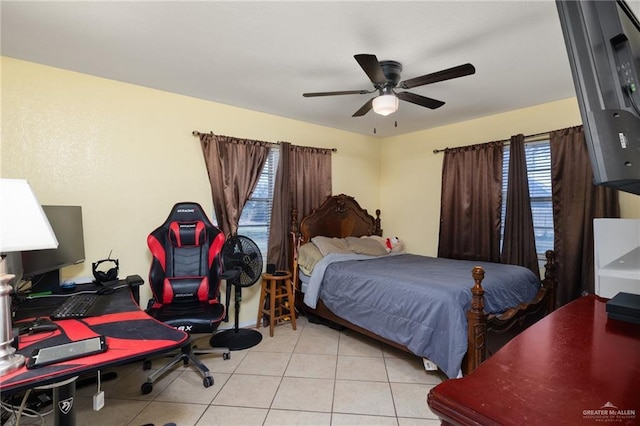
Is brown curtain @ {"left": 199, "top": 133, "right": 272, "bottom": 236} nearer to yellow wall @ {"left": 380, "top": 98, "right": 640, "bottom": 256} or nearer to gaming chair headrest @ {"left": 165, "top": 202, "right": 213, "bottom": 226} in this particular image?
gaming chair headrest @ {"left": 165, "top": 202, "right": 213, "bottom": 226}

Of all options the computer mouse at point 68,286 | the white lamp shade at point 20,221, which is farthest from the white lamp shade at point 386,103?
the computer mouse at point 68,286

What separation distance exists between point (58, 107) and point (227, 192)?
1.52 metres

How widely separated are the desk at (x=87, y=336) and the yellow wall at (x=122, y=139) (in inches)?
43.1

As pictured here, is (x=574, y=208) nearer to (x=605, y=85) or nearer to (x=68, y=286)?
(x=605, y=85)

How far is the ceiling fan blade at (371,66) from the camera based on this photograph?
1.79 meters

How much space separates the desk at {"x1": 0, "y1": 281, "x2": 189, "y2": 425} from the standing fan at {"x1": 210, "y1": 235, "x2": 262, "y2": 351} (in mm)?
1208

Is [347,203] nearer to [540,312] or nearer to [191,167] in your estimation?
[191,167]

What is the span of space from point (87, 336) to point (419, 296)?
205cm

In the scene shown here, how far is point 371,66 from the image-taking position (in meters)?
1.92

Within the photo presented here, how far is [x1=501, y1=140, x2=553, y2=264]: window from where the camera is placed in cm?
329

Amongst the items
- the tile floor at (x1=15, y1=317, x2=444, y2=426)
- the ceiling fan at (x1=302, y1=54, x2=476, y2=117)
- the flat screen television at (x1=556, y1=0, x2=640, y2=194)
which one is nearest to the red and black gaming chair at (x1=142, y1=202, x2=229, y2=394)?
the tile floor at (x1=15, y1=317, x2=444, y2=426)

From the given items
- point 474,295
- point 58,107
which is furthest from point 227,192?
point 474,295

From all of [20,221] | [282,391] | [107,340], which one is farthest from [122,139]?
[282,391]

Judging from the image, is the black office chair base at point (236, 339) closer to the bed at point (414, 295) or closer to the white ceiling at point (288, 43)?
the bed at point (414, 295)
